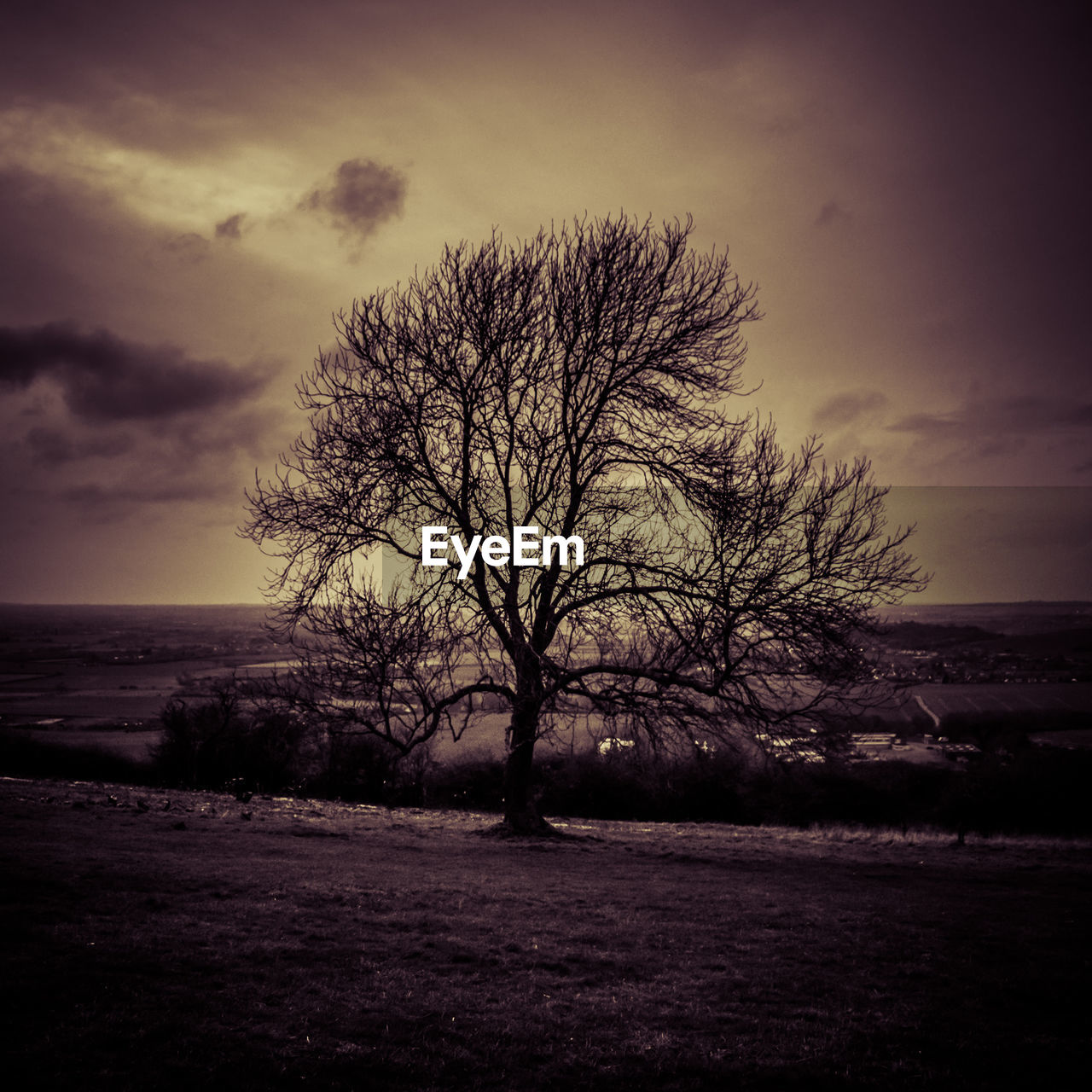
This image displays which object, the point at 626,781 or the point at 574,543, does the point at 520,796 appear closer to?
the point at 574,543

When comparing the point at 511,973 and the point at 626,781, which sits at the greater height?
the point at 511,973

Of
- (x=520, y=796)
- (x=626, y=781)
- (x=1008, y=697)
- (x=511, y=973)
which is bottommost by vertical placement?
→ (x=626, y=781)

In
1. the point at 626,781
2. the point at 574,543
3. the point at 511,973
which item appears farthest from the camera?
the point at 626,781

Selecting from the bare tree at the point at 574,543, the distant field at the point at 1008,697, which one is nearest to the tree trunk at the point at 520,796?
the bare tree at the point at 574,543

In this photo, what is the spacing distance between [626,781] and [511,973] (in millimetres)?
25296

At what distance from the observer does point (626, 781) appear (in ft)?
101

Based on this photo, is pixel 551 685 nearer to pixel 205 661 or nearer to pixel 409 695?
pixel 409 695

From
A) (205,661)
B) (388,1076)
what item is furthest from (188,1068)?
(205,661)

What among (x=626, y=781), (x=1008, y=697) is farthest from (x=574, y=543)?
(x=1008, y=697)

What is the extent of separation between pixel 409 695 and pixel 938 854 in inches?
436

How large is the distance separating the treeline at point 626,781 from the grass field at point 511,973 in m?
14.6

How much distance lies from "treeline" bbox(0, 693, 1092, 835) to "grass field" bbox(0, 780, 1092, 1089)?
1461 cm

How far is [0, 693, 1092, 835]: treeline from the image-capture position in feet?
92.1

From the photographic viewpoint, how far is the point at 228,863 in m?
9.95
